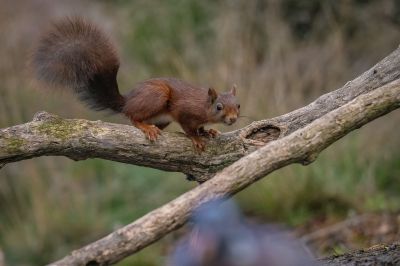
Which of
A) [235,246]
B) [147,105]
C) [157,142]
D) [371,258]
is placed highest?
[147,105]

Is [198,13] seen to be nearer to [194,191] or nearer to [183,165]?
[183,165]

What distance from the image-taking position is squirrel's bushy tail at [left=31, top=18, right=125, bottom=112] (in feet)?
14.2

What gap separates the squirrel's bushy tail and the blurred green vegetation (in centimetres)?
296

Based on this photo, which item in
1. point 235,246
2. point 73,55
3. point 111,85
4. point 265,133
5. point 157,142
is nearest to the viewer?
point 235,246

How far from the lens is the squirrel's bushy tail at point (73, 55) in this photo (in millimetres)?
4320

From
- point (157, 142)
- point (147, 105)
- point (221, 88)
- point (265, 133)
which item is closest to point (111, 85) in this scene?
point (147, 105)

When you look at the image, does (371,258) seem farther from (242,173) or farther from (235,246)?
(235,246)

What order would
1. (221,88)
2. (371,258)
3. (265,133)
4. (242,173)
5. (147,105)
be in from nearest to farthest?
(242,173)
(371,258)
(265,133)
(147,105)
(221,88)

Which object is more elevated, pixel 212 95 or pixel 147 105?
pixel 212 95

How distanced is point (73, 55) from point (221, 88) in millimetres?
5199

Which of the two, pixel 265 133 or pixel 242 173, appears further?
pixel 265 133

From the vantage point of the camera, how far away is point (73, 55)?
4297 mm

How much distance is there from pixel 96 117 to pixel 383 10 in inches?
159

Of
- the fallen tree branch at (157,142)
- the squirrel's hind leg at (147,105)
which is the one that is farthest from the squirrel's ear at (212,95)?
the fallen tree branch at (157,142)
